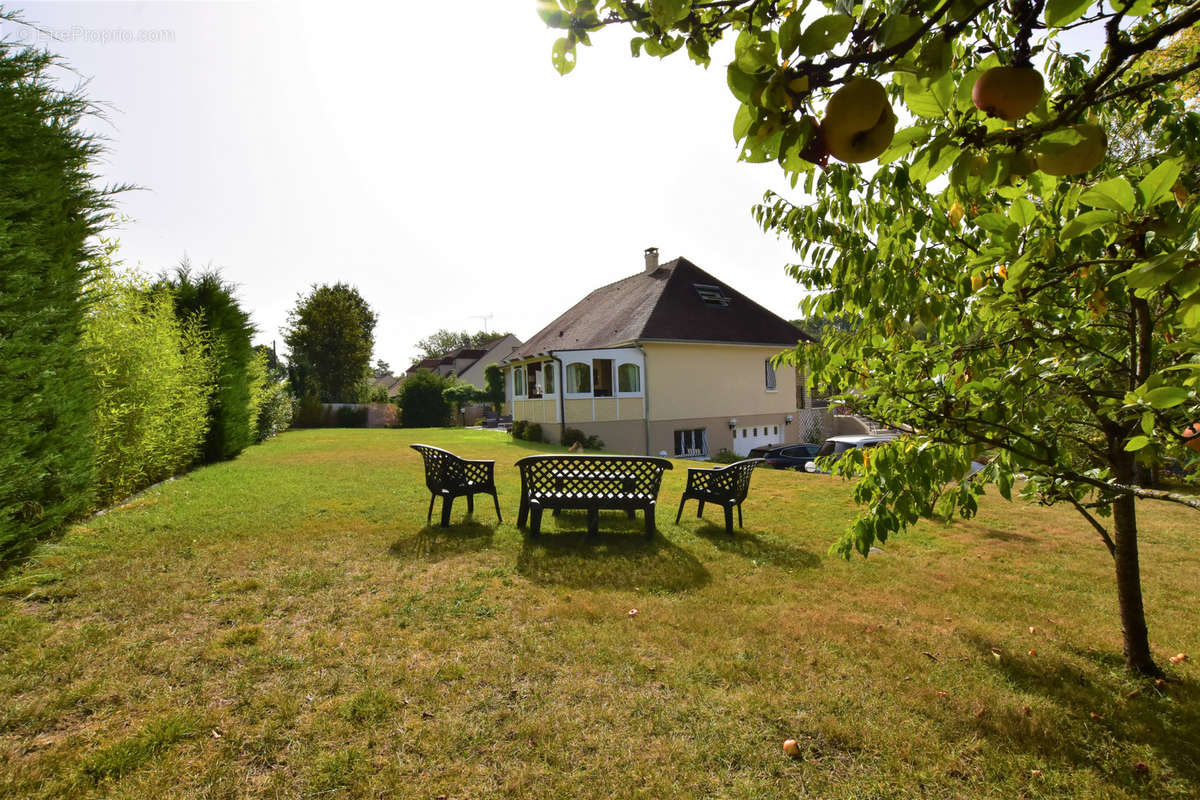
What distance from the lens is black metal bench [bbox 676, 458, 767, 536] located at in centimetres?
680

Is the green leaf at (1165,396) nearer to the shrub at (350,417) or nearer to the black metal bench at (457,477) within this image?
the black metal bench at (457,477)

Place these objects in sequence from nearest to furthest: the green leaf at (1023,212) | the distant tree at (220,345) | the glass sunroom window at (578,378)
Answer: the green leaf at (1023,212) < the distant tree at (220,345) < the glass sunroom window at (578,378)

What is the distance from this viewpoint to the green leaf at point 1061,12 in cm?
89

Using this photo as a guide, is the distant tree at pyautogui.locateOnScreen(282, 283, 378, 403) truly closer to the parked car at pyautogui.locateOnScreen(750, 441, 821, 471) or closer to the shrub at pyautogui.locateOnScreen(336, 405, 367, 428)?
the shrub at pyautogui.locateOnScreen(336, 405, 367, 428)

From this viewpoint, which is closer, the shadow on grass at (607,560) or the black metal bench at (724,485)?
the shadow on grass at (607,560)

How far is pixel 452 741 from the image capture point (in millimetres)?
2633

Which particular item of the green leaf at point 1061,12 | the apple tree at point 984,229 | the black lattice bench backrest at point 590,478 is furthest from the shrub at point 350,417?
the green leaf at point 1061,12

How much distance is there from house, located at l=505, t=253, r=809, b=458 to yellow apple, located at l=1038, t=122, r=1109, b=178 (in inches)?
727

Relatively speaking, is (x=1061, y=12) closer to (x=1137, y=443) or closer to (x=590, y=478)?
(x=1137, y=443)

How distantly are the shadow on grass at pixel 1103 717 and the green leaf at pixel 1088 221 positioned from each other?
274 centimetres

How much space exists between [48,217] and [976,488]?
27.7 feet

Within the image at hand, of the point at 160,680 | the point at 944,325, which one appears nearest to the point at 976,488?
the point at 944,325

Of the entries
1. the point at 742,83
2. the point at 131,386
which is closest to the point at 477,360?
the point at 131,386

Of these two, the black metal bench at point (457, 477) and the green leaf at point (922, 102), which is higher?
the green leaf at point (922, 102)
